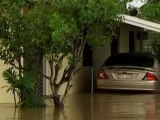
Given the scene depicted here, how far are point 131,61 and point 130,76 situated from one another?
3.29 ft

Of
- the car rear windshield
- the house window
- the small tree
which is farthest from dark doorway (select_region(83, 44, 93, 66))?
the small tree

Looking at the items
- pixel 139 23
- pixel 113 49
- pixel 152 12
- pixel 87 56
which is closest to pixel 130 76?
pixel 139 23

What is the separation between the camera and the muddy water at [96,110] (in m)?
11.8

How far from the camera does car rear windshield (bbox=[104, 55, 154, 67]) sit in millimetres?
18219

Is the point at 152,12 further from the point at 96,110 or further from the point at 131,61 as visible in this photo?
the point at 96,110

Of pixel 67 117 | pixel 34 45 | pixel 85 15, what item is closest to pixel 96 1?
pixel 85 15

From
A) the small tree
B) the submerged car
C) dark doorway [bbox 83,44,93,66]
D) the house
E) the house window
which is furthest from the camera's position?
the house window

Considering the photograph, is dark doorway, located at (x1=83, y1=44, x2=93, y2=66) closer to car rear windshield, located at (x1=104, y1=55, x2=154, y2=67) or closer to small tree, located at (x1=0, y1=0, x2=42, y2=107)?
car rear windshield, located at (x1=104, y1=55, x2=154, y2=67)

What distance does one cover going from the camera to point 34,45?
12.3 meters

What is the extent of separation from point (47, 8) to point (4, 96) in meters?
2.95

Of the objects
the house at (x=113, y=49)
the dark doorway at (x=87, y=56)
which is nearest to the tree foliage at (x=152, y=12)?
the house at (x=113, y=49)

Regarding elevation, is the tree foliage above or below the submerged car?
above

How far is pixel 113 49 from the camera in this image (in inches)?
894

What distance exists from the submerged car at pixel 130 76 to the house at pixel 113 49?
3.78 feet
